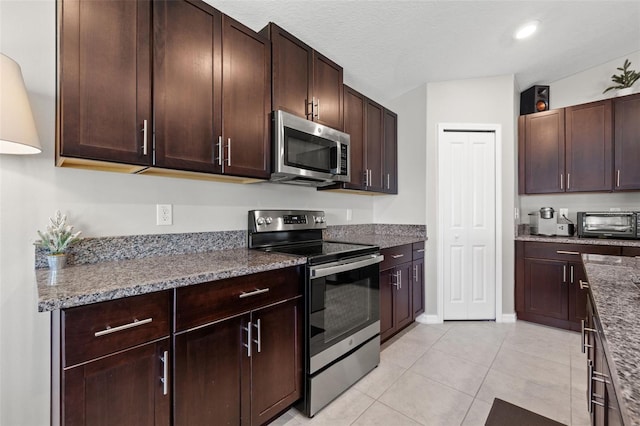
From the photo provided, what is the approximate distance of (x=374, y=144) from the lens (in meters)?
3.00

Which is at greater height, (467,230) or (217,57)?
(217,57)

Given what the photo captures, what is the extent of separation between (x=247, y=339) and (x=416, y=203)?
7.98 ft

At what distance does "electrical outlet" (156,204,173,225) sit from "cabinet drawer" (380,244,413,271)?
159 cm

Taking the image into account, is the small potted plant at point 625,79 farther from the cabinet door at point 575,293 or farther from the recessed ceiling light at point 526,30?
the cabinet door at point 575,293

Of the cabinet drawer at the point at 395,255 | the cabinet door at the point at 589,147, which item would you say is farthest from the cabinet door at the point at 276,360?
the cabinet door at the point at 589,147

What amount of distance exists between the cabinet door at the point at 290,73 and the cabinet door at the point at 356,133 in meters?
0.57

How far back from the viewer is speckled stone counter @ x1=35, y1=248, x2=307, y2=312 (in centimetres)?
95

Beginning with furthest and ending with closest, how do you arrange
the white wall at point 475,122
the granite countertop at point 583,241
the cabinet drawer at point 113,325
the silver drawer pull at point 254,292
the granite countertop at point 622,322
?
the white wall at point 475,122 → the granite countertop at point 583,241 → the silver drawer pull at point 254,292 → the cabinet drawer at point 113,325 → the granite countertop at point 622,322

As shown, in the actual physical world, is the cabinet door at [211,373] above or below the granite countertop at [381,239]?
below

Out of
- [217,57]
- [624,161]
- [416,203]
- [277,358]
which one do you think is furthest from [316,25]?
[624,161]

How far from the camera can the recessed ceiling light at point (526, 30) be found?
2.27m

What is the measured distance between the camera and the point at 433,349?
2486mm

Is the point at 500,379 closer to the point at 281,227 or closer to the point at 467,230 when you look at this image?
the point at 467,230

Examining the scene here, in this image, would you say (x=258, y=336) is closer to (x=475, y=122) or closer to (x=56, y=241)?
(x=56, y=241)
